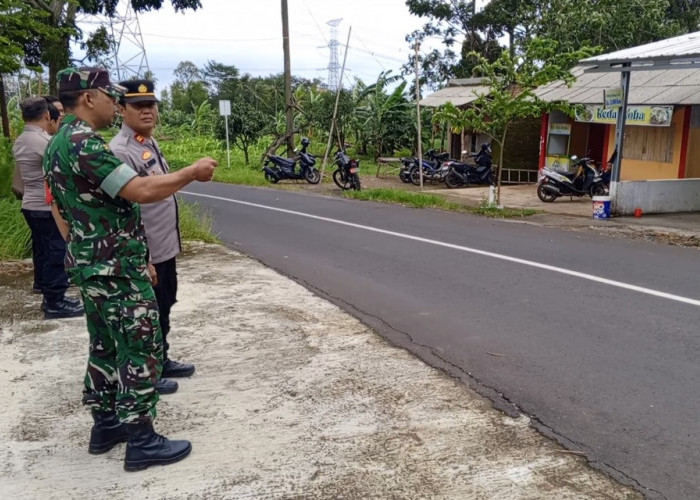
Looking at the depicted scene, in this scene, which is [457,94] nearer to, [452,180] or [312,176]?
[452,180]

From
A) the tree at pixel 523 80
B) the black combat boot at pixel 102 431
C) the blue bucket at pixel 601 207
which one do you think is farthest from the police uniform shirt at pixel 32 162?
the blue bucket at pixel 601 207

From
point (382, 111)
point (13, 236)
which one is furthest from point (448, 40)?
point (13, 236)

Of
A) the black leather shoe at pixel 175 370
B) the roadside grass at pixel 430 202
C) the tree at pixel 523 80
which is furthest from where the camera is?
the roadside grass at pixel 430 202

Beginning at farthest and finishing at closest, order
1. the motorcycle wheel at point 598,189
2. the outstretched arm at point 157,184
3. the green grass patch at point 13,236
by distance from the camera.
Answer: the motorcycle wheel at point 598,189 → the green grass patch at point 13,236 → the outstretched arm at point 157,184

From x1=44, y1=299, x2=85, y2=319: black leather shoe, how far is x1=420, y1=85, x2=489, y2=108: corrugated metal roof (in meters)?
18.3

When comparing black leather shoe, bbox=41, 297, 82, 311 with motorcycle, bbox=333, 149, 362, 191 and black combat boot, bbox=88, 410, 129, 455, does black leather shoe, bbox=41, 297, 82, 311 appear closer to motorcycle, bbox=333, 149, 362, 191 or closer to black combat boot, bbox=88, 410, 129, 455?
black combat boot, bbox=88, 410, 129, 455

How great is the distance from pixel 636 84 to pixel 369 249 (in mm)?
11330

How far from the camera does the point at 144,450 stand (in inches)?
131

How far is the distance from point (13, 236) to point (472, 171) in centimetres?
1491

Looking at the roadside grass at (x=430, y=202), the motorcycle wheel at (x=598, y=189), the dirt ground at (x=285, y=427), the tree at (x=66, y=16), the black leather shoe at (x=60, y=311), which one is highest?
the tree at (x=66, y=16)

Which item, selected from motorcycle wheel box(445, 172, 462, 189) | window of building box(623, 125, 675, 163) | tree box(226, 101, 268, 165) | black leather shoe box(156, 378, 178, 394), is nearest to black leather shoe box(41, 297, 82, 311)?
black leather shoe box(156, 378, 178, 394)

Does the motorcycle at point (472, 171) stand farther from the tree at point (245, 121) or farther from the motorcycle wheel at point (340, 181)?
the tree at point (245, 121)

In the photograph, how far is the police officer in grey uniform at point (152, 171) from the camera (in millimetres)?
3760

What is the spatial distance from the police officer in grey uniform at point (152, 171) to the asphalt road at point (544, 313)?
192cm
